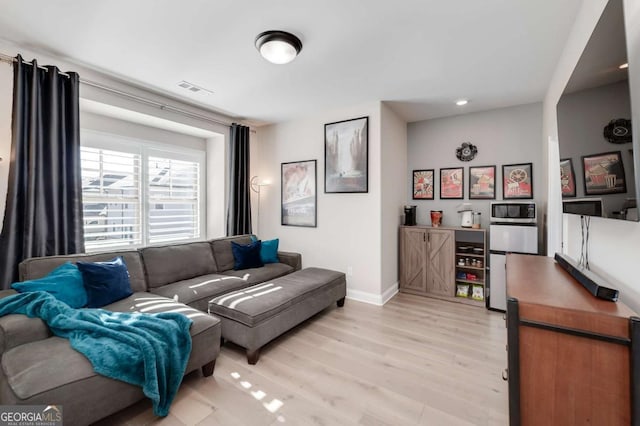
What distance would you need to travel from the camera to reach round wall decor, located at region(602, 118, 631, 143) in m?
1.03

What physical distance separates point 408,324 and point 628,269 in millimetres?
2045

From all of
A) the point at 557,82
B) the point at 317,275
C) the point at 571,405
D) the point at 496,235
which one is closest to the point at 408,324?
the point at 317,275

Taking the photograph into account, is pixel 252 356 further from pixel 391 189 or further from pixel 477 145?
pixel 477 145

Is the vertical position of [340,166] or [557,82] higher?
[557,82]

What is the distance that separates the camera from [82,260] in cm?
244

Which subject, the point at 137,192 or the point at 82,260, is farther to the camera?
the point at 137,192

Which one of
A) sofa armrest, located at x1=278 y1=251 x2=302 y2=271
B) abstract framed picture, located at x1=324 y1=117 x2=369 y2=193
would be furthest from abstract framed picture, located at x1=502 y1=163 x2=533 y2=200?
sofa armrest, located at x1=278 y1=251 x2=302 y2=271

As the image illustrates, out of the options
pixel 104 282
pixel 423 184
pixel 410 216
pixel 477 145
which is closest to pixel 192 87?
pixel 104 282

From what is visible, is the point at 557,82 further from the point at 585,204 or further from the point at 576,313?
the point at 576,313

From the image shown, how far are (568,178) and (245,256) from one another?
3.31 meters

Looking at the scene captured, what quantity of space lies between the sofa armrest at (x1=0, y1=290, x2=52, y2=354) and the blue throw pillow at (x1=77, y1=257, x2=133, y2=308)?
1.54 feet

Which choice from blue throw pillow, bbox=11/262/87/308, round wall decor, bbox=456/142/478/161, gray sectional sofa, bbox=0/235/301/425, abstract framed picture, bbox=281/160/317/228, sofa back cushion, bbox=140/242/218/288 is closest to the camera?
gray sectional sofa, bbox=0/235/301/425

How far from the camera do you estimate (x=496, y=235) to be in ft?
11.1

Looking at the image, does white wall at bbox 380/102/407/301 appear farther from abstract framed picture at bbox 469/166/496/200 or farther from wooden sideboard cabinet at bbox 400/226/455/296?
abstract framed picture at bbox 469/166/496/200
